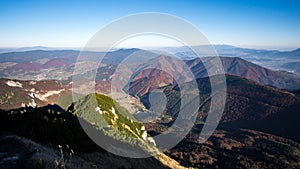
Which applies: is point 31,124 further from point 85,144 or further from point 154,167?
Result: point 154,167

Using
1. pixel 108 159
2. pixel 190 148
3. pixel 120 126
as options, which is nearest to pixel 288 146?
pixel 190 148

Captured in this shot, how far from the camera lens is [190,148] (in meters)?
162

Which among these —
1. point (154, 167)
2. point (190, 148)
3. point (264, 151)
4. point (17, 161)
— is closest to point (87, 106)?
point (190, 148)

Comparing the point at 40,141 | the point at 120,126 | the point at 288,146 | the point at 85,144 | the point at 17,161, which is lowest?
the point at 288,146

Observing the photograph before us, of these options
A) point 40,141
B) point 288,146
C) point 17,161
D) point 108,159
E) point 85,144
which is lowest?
point 288,146

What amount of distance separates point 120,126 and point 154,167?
44.6 meters

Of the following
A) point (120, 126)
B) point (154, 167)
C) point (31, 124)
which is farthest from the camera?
point (120, 126)

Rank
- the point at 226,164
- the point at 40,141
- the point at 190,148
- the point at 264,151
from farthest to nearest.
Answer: the point at 264,151 < the point at 190,148 < the point at 226,164 < the point at 40,141

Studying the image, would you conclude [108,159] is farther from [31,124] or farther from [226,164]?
[226,164]

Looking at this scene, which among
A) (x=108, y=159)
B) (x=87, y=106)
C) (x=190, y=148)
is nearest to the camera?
(x=108, y=159)

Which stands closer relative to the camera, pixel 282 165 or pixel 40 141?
pixel 40 141

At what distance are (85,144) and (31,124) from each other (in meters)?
8.05

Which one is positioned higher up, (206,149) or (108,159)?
(108,159)

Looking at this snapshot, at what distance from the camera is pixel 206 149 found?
16875 centimetres
